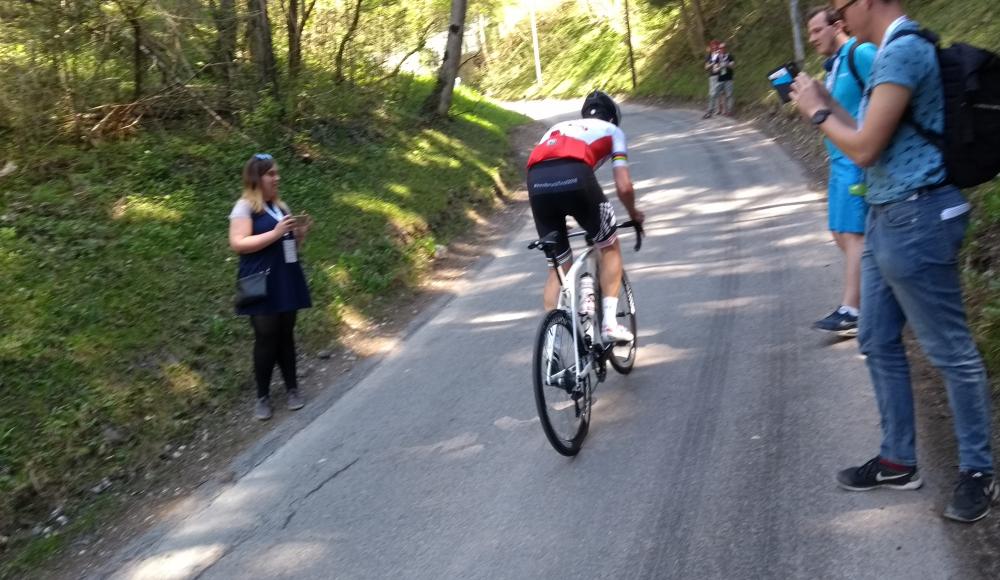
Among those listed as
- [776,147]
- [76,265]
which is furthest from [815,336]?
[776,147]

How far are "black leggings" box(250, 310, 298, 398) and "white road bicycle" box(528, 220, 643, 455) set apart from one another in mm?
2268

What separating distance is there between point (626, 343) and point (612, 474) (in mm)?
1493

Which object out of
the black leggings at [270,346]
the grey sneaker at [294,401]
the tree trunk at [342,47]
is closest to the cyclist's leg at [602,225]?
the black leggings at [270,346]

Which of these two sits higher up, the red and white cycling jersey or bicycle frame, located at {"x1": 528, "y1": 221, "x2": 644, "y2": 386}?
the red and white cycling jersey

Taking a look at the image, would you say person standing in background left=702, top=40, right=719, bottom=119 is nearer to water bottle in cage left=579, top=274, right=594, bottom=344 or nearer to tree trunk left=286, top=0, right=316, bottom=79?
tree trunk left=286, top=0, right=316, bottom=79

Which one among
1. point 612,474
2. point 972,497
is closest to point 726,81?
point 612,474

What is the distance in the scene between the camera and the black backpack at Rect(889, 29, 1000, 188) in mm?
3191

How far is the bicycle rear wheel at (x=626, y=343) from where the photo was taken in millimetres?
5871

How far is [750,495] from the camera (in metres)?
4.06

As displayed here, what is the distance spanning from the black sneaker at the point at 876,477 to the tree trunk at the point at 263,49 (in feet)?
32.8

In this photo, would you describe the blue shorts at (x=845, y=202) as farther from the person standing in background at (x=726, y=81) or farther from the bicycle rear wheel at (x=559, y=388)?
the person standing in background at (x=726, y=81)

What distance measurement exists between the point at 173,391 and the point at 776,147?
13048mm

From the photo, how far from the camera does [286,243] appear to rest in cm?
621

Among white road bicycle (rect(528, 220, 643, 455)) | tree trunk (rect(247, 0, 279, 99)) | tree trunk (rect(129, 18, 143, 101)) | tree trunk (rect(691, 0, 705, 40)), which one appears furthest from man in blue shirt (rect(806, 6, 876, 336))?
tree trunk (rect(691, 0, 705, 40))
